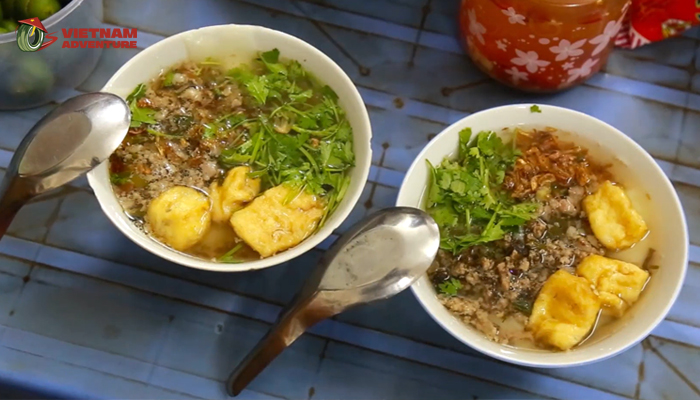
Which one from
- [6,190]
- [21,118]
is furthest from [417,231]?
[21,118]

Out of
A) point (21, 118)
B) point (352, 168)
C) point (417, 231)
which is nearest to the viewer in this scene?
point (417, 231)

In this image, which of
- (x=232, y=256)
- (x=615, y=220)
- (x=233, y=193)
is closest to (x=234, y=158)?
(x=233, y=193)

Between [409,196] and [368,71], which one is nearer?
[409,196]

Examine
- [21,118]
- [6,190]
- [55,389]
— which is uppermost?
[6,190]

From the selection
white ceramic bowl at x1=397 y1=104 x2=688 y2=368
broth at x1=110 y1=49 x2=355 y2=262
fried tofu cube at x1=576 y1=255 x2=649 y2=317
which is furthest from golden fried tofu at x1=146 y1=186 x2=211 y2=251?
fried tofu cube at x1=576 y1=255 x2=649 y2=317

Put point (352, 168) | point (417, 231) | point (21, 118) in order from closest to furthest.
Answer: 1. point (417, 231)
2. point (352, 168)
3. point (21, 118)

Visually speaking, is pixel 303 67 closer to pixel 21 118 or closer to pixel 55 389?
pixel 21 118

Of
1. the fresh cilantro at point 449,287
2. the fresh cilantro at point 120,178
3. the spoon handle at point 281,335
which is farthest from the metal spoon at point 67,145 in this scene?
the fresh cilantro at point 449,287

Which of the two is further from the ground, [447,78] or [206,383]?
[447,78]

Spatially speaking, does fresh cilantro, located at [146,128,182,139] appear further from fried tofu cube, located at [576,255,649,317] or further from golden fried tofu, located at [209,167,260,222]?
fried tofu cube, located at [576,255,649,317]
